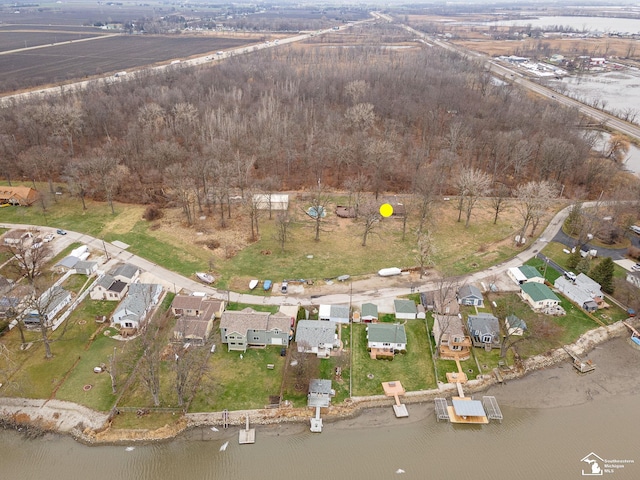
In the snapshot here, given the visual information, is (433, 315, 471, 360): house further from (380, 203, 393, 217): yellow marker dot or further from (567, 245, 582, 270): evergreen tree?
(380, 203, 393, 217): yellow marker dot

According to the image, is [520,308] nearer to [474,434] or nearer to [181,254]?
[474,434]

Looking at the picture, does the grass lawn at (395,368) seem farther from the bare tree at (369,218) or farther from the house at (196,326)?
the bare tree at (369,218)

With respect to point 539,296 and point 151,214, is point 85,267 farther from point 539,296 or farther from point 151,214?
point 539,296

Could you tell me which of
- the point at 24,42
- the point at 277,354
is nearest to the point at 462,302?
the point at 277,354

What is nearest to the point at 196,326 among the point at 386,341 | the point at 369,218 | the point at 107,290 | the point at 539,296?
the point at 107,290

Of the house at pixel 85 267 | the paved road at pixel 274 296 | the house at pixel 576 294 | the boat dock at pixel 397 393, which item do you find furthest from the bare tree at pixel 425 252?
the house at pixel 85 267

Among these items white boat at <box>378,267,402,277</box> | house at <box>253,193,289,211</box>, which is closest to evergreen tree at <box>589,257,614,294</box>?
white boat at <box>378,267,402,277</box>
